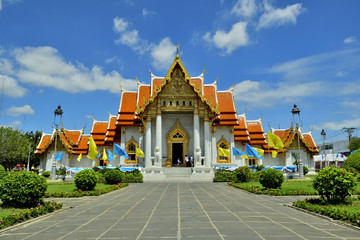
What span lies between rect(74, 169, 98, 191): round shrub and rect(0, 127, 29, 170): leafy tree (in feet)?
118

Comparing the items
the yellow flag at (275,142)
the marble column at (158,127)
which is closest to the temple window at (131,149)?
the marble column at (158,127)

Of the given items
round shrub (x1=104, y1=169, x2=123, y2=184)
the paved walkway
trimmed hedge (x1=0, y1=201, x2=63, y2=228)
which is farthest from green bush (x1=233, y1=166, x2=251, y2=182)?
trimmed hedge (x1=0, y1=201, x2=63, y2=228)

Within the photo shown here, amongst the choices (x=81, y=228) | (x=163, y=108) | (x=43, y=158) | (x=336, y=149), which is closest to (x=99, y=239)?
(x=81, y=228)

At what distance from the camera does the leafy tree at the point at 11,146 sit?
45.2 meters

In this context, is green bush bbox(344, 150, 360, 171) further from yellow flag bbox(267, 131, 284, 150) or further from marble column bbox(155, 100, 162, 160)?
marble column bbox(155, 100, 162, 160)

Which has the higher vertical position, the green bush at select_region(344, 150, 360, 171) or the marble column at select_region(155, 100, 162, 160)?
the marble column at select_region(155, 100, 162, 160)

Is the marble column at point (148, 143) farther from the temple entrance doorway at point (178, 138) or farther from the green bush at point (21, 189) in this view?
the green bush at point (21, 189)

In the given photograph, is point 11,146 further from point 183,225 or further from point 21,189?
point 183,225

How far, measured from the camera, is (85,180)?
15.6 m

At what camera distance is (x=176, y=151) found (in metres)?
33.1

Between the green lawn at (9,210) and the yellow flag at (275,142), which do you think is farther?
the yellow flag at (275,142)

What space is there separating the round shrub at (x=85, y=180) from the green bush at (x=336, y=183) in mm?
11115

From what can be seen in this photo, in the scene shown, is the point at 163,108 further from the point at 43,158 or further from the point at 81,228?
the point at 81,228

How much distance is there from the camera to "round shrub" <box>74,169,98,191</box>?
15539mm
